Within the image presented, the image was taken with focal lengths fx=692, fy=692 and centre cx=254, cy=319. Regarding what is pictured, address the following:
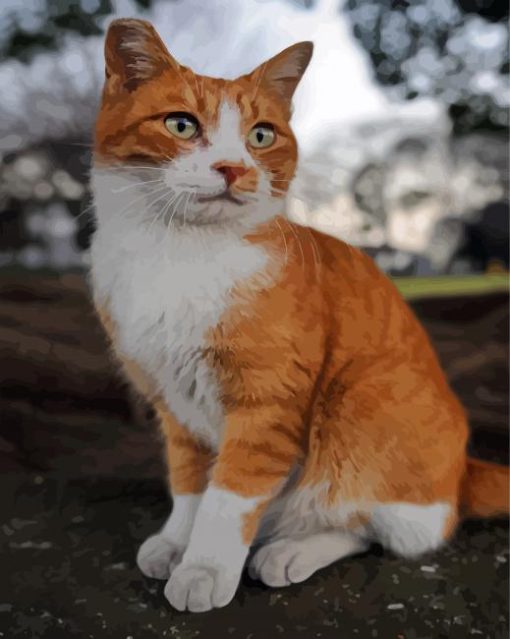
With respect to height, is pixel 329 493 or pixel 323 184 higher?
pixel 323 184

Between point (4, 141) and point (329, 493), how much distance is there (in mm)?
589

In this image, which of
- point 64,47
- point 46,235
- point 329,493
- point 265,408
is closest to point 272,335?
point 265,408

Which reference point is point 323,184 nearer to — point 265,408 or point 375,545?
point 265,408

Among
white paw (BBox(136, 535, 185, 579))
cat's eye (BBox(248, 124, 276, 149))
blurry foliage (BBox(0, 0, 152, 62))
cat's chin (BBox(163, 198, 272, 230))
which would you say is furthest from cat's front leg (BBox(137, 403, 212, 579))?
blurry foliage (BBox(0, 0, 152, 62))

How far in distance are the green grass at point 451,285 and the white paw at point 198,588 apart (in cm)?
43

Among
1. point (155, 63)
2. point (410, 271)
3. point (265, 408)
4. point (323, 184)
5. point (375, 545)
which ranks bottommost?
point (375, 545)

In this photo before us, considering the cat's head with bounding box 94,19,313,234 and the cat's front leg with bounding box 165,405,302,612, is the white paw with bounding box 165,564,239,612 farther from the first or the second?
the cat's head with bounding box 94,19,313,234

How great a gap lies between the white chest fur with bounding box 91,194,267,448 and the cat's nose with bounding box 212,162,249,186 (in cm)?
7

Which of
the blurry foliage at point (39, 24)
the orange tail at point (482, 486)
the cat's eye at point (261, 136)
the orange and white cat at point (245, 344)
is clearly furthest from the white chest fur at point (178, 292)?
the orange tail at point (482, 486)

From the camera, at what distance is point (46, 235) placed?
34.1 inches

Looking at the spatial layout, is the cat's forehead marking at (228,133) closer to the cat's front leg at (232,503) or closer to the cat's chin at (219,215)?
the cat's chin at (219,215)

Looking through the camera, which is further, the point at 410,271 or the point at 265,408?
the point at 410,271

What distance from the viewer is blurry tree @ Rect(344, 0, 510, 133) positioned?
95cm

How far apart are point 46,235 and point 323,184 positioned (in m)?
0.36
